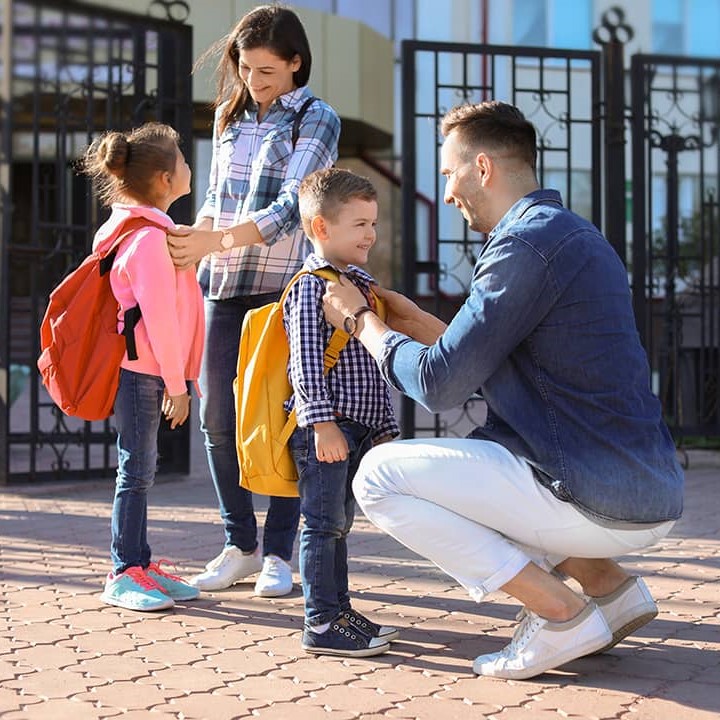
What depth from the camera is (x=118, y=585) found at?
454 cm

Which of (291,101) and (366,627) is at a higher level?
(291,101)

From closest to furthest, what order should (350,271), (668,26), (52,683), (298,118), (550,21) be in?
(52,683) < (350,271) < (298,118) < (550,21) < (668,26)

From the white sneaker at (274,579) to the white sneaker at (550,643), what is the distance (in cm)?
128

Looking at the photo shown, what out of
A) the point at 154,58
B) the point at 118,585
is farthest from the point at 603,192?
the point at 118,585

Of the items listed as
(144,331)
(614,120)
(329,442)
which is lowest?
(329,442)

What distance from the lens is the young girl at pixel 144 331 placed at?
14.6ft

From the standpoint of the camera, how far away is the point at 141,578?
4523mm

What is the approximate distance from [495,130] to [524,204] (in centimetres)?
22

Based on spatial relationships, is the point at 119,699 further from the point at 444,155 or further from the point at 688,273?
the point at 688,273

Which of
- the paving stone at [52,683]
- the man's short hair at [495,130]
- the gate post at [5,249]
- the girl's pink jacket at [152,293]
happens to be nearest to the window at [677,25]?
the gate post at [5,249]

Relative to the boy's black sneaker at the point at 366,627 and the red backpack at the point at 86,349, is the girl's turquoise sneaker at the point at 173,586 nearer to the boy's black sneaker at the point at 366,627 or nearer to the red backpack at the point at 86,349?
the red backpack at the point at 86,349

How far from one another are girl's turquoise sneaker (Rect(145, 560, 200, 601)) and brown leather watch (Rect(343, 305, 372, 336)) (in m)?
1.35

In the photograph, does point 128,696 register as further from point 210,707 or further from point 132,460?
point 132,460

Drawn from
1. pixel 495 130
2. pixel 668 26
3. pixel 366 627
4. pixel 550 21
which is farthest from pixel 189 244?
pixel 668 26
